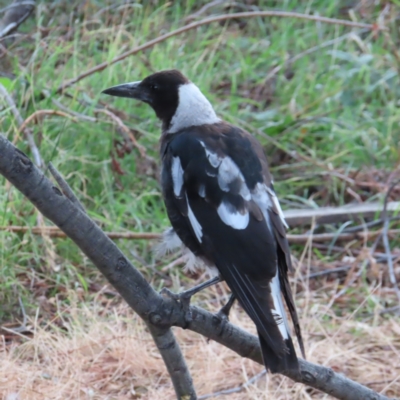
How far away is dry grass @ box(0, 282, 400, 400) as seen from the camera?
278 centimetres

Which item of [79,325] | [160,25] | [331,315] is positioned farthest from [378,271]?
[160,25]

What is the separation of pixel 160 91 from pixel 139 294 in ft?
3.89

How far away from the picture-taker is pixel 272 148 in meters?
4.77

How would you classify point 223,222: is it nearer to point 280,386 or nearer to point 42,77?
point 280,386

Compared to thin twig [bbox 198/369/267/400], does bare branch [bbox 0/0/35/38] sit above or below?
above

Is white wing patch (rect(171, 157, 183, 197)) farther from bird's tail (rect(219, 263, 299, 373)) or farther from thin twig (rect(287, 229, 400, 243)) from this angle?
thin twig (rect(287, 229, 400, 243))

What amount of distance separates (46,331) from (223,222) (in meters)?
1.15

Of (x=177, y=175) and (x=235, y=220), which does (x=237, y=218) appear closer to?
(x=235, y=220)

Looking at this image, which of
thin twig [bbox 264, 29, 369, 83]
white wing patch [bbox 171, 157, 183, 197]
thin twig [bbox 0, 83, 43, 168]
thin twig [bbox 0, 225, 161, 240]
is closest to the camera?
white wing patch [bbox 171, 157, 183, 197]

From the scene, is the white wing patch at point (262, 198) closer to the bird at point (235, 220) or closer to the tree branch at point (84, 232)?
the bird at point (235, 220)

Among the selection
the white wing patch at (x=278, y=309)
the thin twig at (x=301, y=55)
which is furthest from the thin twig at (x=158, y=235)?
the thin twig at (x=301, y=55)

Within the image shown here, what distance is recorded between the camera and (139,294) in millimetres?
1980

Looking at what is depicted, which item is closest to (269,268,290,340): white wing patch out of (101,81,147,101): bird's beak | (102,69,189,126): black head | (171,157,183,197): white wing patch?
(171,157,183,197): white wing patch

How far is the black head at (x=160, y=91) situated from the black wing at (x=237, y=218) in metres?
0.27
